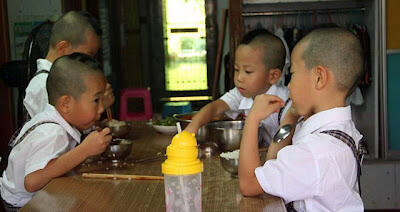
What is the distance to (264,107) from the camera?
196cm

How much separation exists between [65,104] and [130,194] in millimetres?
701

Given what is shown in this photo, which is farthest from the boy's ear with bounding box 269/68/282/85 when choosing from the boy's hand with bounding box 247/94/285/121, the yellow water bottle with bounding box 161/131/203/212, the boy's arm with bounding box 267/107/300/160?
the yellow water bottle with bounding box 161/131/203/212

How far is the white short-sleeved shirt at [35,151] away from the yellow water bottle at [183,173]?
0.82 metres

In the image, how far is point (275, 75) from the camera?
2904mm

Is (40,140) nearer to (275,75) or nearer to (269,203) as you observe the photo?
(269,203)

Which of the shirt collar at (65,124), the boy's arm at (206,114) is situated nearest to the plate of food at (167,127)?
the boy's arm at (206,114)

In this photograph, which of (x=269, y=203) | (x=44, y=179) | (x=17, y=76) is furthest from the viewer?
(x=17, y=76)

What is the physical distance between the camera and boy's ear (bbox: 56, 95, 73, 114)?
2.40 meters

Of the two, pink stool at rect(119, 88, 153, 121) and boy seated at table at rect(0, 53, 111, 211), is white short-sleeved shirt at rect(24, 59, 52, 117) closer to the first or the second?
boy seated at table at rect(0, 53, 111, 211)

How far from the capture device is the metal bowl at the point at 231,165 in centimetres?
200

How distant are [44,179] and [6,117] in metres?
2.94

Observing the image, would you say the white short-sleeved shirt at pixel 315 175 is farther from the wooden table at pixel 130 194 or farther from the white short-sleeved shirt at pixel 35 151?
the white short-sleeved shirt at pixel 35 151

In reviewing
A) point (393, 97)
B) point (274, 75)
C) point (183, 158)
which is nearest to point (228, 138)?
point (274, 75)

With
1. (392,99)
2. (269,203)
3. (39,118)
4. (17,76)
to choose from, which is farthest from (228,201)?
(392,99)
